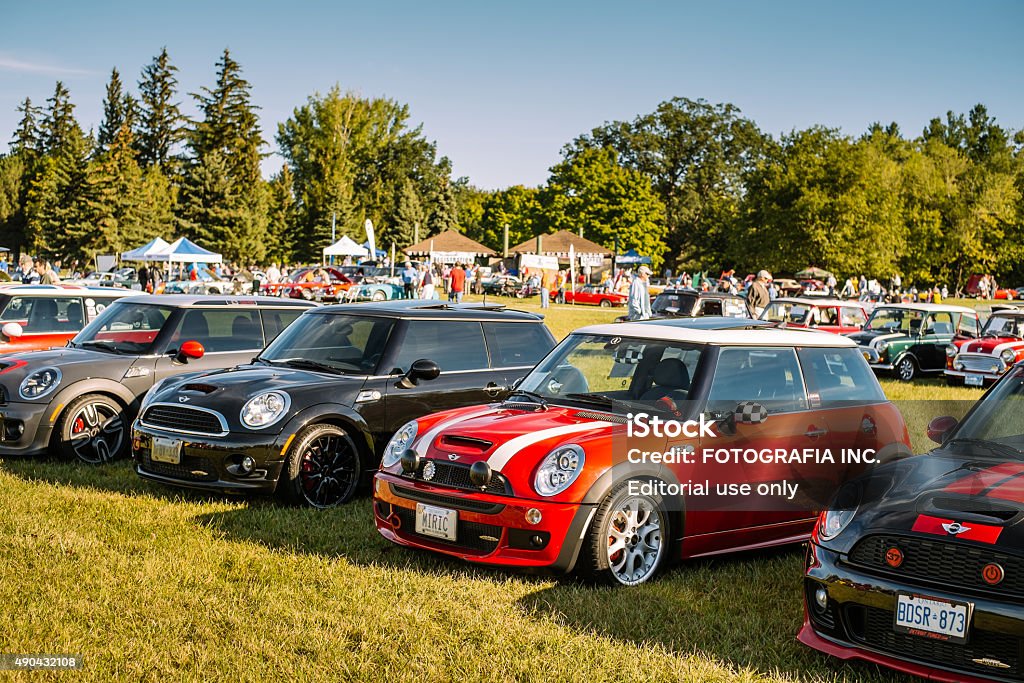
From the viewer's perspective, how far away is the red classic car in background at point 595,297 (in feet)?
173

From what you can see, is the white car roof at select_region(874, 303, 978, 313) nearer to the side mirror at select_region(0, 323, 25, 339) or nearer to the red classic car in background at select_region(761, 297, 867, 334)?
the red classic car in background at select_region(761, 297, 867, 334)

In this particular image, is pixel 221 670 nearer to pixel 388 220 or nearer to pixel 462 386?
pixel 462 386

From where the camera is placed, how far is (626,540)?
5.89 m

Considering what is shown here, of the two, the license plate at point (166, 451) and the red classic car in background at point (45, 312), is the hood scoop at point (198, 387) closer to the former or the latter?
the license plate at point (166, 451)

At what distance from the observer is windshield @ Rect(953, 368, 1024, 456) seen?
17.7 feet

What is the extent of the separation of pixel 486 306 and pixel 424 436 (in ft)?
11.6

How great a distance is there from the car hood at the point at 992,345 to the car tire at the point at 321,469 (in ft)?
48.6

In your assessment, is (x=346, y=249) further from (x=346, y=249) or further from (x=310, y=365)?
(x=310, y=365)

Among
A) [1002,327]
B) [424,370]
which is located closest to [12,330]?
[424,370]

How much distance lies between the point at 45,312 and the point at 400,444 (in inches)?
300

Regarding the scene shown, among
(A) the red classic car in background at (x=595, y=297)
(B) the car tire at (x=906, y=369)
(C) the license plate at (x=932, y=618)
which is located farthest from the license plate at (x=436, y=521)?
(A) the red classic car in background at (x=595, y=297)

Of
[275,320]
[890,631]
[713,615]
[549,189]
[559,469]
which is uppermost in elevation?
[549,189]

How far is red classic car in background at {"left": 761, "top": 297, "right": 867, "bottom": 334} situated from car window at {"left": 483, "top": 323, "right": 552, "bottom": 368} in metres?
12.8

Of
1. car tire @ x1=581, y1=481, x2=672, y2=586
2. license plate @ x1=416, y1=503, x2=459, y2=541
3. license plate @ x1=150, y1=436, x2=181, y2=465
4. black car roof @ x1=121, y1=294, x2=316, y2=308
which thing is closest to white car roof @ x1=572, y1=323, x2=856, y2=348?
car tire @ x1=581, y1=481, x2=672, y2=586
